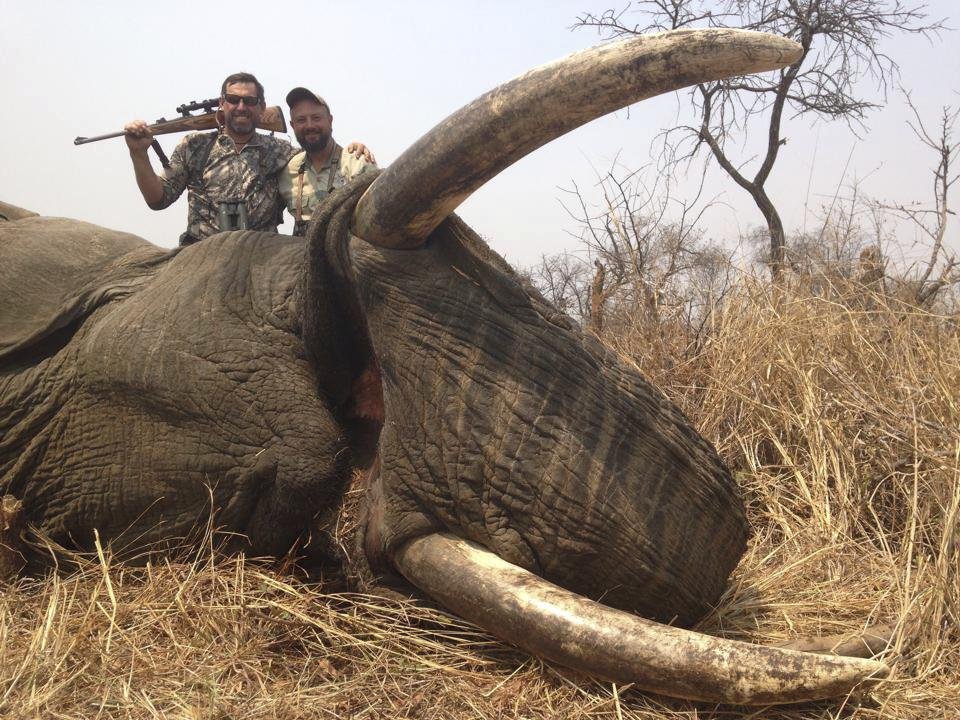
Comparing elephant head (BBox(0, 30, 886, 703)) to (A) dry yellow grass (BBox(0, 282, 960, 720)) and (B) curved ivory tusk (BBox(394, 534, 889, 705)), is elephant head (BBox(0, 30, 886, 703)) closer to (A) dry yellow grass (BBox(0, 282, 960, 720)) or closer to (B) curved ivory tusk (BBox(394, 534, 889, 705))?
(B) curved ivory tusk (BBox(394, 534, 889, 705))

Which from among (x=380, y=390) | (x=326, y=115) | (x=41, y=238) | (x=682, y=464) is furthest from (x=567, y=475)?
(x=326, y=115)

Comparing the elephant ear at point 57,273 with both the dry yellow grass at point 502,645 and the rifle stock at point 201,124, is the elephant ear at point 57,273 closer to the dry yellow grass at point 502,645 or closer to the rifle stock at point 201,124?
the dry yellow grass at point 502,645

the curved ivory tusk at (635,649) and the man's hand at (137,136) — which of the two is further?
the man's hand at (137,136)

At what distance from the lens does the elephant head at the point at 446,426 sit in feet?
7.52

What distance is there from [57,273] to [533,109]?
2011 mm

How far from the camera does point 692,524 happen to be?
2674mm

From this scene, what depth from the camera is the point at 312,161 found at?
587cm

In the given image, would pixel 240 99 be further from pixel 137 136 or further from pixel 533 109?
pixel 533 109

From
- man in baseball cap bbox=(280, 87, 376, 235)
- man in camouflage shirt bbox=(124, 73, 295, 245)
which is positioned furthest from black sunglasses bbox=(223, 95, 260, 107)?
man in baseball cap bbox=(280, 87, 376, 235)

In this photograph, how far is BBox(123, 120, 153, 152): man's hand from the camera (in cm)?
581

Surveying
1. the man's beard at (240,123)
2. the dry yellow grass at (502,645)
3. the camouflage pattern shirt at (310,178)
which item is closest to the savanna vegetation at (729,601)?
the dry yellow grass at (502,645)

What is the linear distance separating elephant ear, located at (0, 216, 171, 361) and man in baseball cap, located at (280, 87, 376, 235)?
81.7 inches

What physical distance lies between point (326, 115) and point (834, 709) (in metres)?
4.50

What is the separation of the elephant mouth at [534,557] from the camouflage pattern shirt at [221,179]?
315 centimetres
